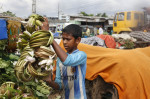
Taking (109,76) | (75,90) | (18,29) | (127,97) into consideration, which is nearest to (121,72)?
(109,76)

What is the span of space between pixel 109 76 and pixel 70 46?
1755mm

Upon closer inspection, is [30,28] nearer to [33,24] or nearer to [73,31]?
[33,24]

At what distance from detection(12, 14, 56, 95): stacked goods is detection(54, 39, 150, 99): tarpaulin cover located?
2129 millimetres

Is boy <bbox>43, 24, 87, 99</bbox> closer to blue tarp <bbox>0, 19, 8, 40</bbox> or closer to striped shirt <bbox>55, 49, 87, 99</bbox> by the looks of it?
striped shirt <bbox>55, 49, 87, 99</bbox>

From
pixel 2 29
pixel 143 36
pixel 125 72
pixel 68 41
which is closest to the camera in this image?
pixel 68 41

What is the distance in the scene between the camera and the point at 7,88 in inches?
62.7

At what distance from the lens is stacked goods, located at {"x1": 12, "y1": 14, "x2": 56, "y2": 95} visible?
1.23 metres

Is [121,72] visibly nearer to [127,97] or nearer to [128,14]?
[127,97]

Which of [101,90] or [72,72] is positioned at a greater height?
[72,72]

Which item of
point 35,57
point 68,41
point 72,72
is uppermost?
point 68,41

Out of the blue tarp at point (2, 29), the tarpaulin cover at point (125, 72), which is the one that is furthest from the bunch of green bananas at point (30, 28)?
the tarpaulin cover at point (125, 72)

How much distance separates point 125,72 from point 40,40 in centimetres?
226

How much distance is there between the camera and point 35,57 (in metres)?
1.29

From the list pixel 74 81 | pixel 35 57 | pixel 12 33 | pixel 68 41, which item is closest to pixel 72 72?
pixel 74 81
